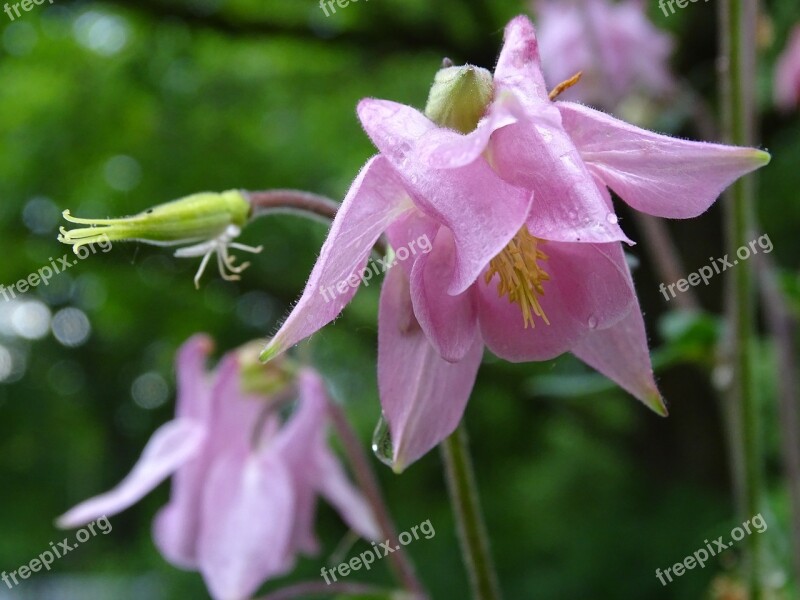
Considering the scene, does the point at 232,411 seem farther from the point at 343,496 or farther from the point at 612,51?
the point at 612,51

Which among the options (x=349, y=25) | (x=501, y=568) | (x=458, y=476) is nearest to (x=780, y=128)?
(x=349, y=25)

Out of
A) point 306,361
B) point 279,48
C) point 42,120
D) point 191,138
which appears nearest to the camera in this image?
point 306,361

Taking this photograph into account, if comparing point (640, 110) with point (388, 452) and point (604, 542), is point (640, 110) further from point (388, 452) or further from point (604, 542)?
point (604, 542)

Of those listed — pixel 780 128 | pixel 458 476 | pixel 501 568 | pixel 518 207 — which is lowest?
pixel 501 568

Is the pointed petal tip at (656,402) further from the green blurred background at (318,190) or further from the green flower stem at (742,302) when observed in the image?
the green blurred background at (318,190)

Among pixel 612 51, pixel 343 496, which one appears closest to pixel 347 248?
pixel 343 496

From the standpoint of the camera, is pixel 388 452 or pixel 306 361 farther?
pixel 306 361

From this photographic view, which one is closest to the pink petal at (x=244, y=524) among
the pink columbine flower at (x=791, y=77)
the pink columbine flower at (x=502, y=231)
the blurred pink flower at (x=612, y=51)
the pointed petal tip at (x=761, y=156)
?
the pink columbine flower at (x=502, y=231)
